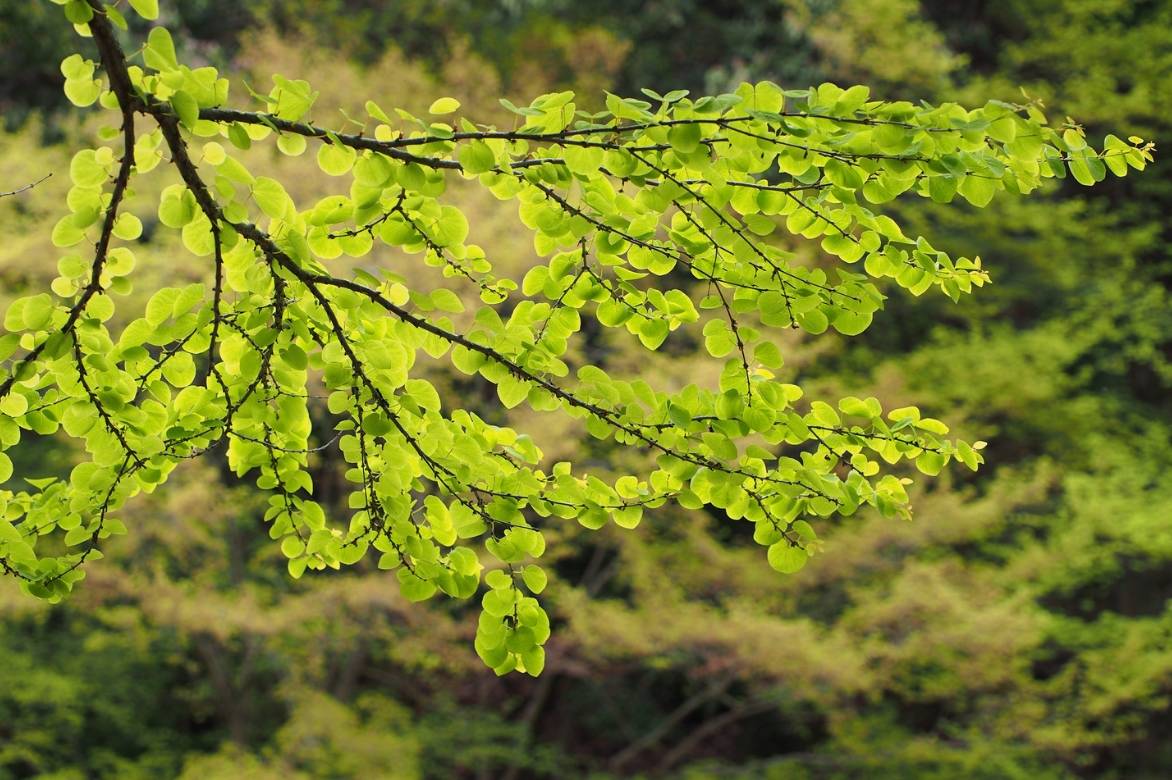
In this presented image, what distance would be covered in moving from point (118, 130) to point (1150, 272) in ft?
37.0

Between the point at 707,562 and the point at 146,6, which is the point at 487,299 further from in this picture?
the point at 707,562

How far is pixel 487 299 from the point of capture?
2012mm

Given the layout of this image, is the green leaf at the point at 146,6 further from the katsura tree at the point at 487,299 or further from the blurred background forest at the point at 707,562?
the blurred background forest at the point at 707,562

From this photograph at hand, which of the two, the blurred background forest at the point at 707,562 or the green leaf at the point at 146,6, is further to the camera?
the blurred background forest at the point at 707,562

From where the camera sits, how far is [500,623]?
5.97ft

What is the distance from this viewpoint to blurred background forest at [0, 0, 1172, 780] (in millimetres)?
7246

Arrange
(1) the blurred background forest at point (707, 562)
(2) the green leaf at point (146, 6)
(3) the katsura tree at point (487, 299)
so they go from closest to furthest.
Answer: (2) the green leaf at point (146, 6) < (3) the katsura tree at point (487, 299) < (1) the blurred background forest at point (707, 562)

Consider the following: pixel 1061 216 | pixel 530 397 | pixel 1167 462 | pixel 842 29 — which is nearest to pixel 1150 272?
pixel 1061 216

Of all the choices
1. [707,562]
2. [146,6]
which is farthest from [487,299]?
[707,562]

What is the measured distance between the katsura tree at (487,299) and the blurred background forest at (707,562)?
16.2 ft

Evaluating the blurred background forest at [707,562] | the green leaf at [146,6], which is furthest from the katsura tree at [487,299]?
the blurred background forest at [707,562]

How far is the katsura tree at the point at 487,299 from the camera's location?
1.53 m

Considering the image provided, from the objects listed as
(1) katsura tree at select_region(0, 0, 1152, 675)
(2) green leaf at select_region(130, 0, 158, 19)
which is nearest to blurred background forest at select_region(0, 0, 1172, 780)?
(1) katsura tree at select_region(0, 0, 1152, 675)

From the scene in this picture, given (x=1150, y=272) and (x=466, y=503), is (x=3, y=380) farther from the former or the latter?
(x=1150, y=272)
